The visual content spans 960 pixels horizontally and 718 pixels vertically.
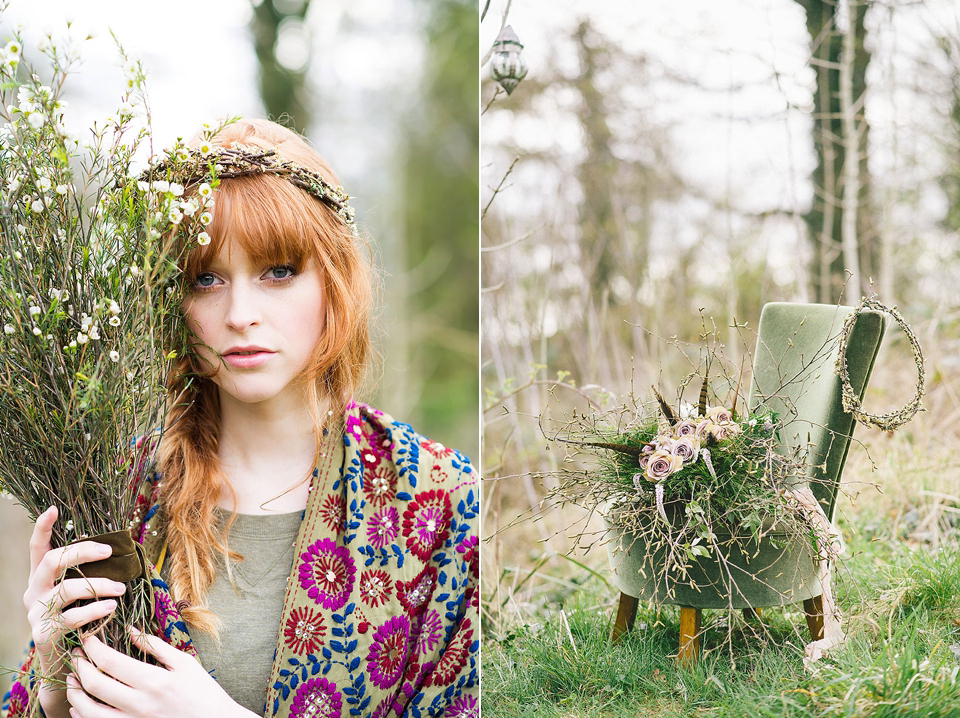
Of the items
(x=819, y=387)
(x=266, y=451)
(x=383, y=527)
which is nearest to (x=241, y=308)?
(x=266, y=451)

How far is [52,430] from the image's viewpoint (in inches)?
47.3

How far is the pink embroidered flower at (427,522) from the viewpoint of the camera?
162 cm

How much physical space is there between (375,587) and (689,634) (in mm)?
666

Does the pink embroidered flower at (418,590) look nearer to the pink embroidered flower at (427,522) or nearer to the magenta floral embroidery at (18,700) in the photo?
the pink embroidered flower at (427,522)

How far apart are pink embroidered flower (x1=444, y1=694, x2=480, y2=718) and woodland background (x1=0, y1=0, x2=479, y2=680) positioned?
234 centimetres

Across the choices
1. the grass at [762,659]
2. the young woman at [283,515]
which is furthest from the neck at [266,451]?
the grass at [762,659]

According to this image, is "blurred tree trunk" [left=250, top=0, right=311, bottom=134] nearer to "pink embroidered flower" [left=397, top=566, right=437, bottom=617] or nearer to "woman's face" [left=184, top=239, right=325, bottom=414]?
"woman's face" [left=184, top=239, right=325, bottom=414]

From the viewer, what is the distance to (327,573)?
155cm

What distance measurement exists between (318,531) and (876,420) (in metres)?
1.14

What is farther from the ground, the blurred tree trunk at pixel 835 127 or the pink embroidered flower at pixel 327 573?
the blurred tree trunk at pixel 835 127

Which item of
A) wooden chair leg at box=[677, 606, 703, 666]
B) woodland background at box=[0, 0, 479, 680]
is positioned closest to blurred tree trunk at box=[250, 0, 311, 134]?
woodland background at box=[0, 0, 479, 680]

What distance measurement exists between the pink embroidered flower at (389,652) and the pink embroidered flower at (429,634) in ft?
0.09

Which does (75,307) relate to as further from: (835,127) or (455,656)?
(835,127)

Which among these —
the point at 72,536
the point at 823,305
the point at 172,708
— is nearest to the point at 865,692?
the point at 823,305
